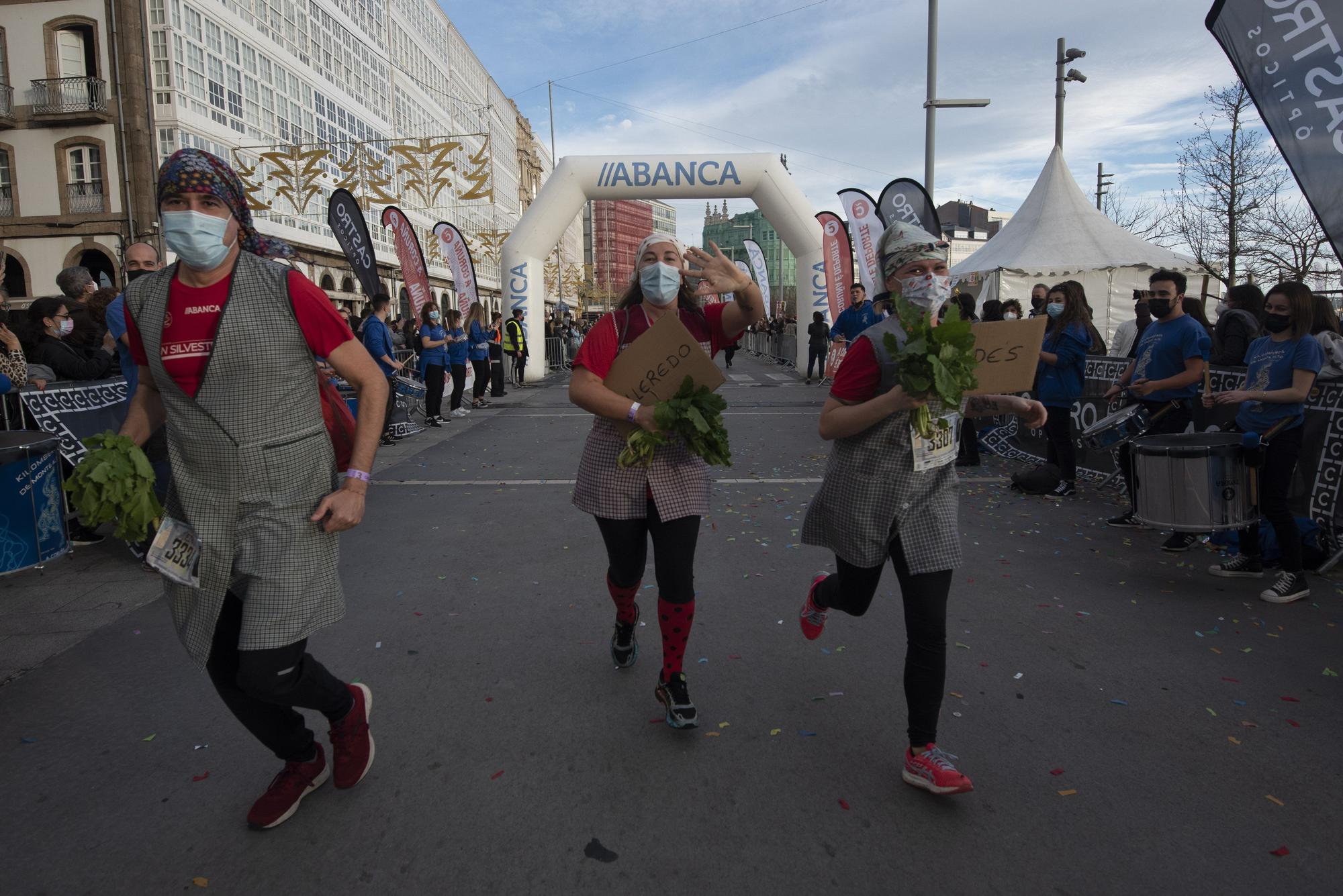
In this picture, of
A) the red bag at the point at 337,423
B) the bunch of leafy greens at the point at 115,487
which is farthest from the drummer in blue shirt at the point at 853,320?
the bunch of leafy greens at the point at 115,487

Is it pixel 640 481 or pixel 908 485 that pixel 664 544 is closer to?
pixel 640 481

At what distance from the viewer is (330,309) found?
246 cm

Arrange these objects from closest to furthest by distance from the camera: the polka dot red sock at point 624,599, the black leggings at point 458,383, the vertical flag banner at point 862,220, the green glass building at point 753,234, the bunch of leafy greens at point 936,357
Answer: the bunch of leafy greens at point 936,357, the polka dot red sock at point 624,599, the black leggings at point 458,383, the vertical flag banner at point 862,220, the green glass building at point 753,234

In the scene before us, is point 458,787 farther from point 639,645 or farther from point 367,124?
point 367,124

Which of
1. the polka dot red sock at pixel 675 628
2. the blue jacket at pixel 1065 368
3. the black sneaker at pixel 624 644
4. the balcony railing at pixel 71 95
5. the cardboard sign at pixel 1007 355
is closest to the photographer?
the cardboard sign at pixel 1007 355

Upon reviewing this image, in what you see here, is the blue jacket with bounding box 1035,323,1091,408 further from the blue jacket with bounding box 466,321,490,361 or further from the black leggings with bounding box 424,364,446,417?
the blue jacket with bounding box 466,321,490,361

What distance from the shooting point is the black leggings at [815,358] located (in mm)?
19391

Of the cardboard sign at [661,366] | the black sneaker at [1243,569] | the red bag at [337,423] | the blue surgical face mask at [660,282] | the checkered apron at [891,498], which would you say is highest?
the blue surgical face mask at [660,282]

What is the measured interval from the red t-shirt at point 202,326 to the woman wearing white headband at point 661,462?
2.93 ft

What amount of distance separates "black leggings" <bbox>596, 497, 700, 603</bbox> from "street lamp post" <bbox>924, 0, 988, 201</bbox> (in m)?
15.4

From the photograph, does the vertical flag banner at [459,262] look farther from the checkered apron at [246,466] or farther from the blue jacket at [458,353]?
the checkered apron at [246,466]

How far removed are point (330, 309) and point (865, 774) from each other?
2.30 m

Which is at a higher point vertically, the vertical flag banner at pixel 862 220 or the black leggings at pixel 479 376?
the vertical flag banner at pixel 862 220

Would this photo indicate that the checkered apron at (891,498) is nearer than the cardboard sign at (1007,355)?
Yes
